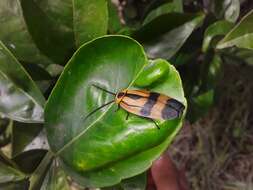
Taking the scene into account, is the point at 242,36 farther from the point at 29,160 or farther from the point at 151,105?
the point at 29,160

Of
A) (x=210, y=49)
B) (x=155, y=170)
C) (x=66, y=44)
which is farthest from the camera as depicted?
(x=155, y=170)

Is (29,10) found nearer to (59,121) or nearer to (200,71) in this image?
(59,121)

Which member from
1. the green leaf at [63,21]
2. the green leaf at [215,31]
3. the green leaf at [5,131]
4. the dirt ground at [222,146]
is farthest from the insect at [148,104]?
the dirt ground at [222,146]

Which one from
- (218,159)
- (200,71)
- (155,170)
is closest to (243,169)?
(218,159)

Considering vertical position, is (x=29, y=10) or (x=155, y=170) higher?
(x=29, y=10)

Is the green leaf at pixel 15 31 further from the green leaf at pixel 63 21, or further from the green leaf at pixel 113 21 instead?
the green leaf at pixel 113 21
